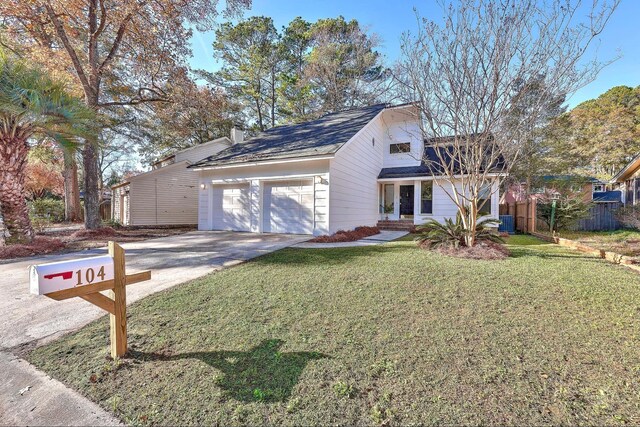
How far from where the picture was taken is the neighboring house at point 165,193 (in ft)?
49.4

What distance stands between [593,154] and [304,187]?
76.1ft

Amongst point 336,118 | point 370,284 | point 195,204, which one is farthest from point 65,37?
point 370,284

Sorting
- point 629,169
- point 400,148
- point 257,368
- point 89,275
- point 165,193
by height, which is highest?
point 400,148

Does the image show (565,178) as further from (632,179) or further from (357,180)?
(357,180)

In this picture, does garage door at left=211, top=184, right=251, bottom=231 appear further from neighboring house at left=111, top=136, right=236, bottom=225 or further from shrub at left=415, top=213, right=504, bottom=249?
shrub at left=415, top=213, right=504, bottom=249

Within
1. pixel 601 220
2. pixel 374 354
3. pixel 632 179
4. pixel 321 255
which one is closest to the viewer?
pixel 374 354

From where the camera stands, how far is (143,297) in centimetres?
384

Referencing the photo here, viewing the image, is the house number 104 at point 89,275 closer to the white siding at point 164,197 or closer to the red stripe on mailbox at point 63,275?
the red stripe on mailbox at point 63,275

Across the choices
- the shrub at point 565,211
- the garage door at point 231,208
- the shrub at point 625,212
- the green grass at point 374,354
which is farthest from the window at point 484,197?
the garage door at point 231,208

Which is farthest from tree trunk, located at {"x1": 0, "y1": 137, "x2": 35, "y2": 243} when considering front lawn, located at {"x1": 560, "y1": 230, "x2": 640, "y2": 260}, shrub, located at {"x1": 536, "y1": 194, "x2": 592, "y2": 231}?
shrub, located at {"x1": 536, "y1": 194, "x2": 592, "y2": 231}

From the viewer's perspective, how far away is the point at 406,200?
13297mm

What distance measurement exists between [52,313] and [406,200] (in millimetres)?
12497

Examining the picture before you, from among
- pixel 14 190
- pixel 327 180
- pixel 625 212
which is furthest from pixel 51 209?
pixel 625 212

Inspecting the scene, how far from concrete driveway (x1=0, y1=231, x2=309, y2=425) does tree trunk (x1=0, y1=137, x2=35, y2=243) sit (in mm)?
1735
